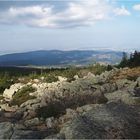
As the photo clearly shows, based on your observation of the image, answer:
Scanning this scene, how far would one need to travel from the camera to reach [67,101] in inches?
1335

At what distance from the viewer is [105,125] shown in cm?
1845

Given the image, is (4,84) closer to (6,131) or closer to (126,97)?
(126,97)

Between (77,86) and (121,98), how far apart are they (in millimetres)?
15596

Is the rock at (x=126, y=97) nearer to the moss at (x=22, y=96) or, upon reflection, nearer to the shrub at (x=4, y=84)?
the moss at (x=22, y=96)

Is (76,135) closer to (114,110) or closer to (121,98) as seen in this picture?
(114,110)

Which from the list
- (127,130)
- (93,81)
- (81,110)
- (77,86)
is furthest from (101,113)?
(93,81)

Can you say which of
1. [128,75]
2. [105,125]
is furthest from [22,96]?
[105,125]

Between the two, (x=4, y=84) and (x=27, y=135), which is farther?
(x=4, y=84)

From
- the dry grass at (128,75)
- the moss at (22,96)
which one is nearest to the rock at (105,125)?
the dry grass at (128,75)

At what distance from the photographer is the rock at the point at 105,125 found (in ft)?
57.9

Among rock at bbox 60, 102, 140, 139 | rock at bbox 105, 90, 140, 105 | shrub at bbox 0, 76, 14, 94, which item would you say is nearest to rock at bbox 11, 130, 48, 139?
rock at bbox 60, 102, 140, 139

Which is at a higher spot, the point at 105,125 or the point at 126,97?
the point at 105,125

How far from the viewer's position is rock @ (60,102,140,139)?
1764 cm

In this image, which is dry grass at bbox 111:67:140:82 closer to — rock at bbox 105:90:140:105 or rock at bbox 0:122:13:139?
rock at bbox 105:90:140:105
